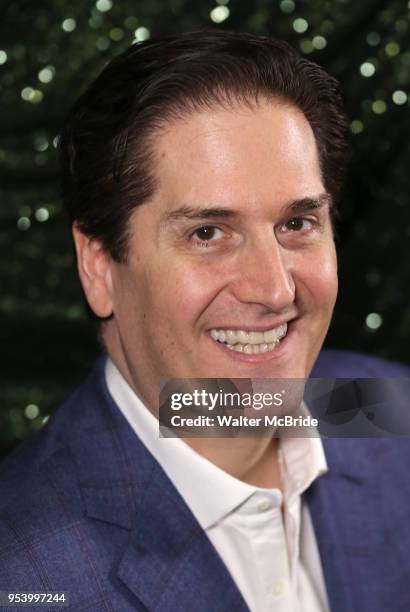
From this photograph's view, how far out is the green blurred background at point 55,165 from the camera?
1.69m

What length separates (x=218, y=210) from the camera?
3.71ft

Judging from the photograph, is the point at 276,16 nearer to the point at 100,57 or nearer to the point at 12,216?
the point at 100,57

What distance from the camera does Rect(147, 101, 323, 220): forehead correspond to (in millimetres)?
1124

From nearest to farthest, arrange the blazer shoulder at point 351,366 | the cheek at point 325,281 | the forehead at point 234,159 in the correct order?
the forehead at point 234,159 < the cheek at point 325,281 < the blazer shoulder at point 351,366

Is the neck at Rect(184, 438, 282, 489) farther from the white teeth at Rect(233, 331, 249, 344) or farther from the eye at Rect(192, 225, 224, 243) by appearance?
the eye at Rect(192, 225, 224, 243)

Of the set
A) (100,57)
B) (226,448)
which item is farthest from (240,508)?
(100,57)

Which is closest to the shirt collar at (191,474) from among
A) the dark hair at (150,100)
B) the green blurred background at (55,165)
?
the dark hair at (150,100)

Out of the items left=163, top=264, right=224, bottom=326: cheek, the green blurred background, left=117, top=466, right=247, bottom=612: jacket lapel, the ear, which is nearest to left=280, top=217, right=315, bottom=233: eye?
left=163, top=264, right=224, bottom=326: cheek

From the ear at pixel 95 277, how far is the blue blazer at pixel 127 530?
12cm

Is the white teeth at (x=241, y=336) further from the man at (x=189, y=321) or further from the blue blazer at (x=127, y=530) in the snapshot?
the blue blazer at (x=127, y=530)

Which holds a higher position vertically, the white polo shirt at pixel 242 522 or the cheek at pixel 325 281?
the cheek at pixel 325 281

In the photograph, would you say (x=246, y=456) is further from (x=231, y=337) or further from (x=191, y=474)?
(x=231, y=337)

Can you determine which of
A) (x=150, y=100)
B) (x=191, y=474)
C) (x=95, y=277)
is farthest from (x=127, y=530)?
(x=150, y=100)

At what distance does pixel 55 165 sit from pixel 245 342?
2.26ft
